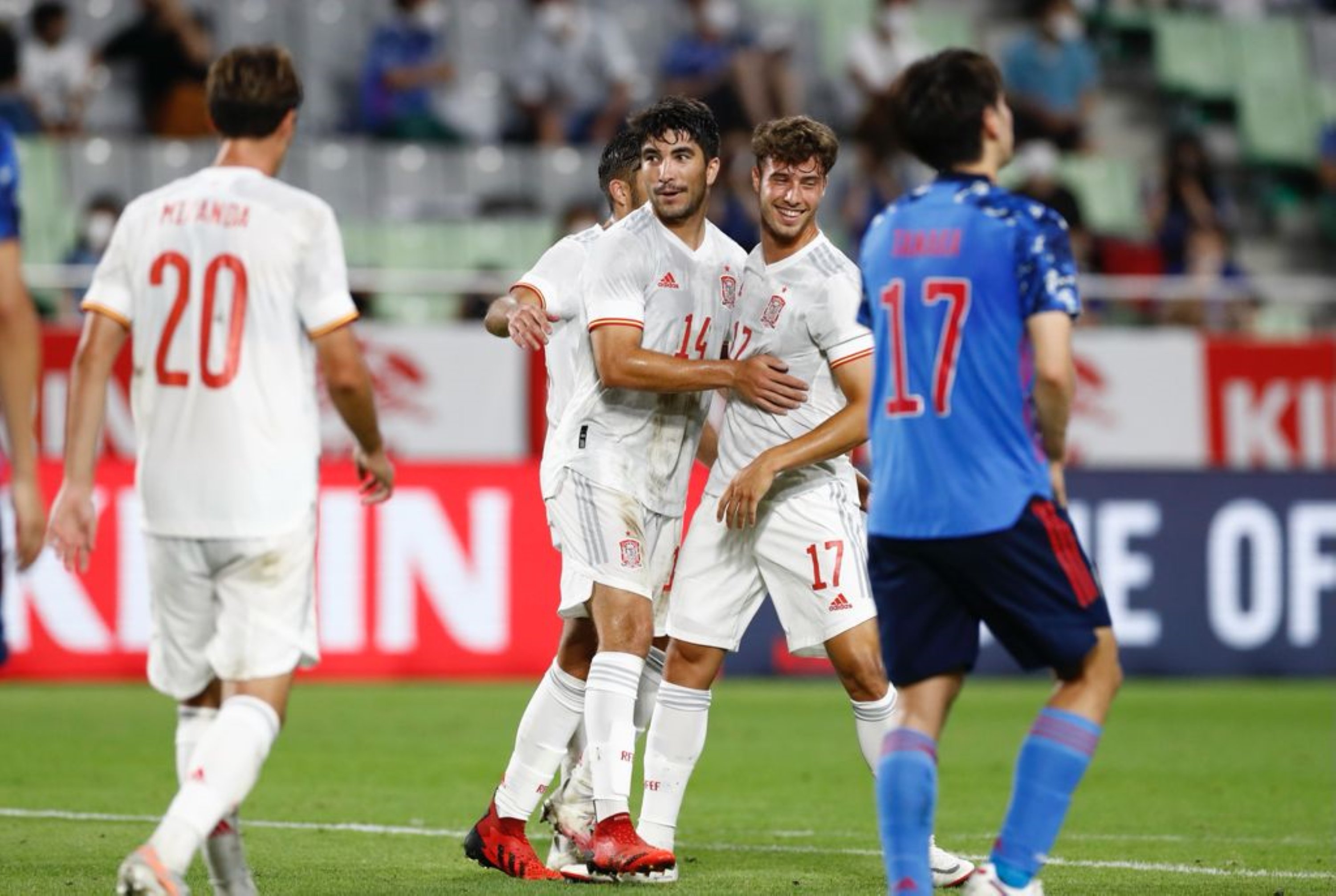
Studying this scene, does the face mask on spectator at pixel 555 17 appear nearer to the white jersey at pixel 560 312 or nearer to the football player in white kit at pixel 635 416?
the white jersey at pixel 560 312

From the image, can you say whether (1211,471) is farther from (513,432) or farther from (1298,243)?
(1298,243)

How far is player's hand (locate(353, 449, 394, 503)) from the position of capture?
578cm

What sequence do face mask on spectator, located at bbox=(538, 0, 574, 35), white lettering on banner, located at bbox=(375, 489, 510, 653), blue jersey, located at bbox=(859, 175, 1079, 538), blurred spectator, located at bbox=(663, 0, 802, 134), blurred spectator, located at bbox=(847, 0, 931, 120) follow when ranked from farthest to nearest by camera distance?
blurred spectator, located at bbox=(847, 0, 931, 120), face mask on spectator, located at bbox=(538, 0, 574, 35), blurred spectator, located at bbox=(663, 0, 802, 134), white lettering on banner, located at bbox=(375, 489, 510, 653), blue jersey, located at bbox=(859, 175, 1079, 538)

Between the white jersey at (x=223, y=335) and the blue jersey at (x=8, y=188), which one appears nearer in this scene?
the blue jersey at (x=8, y=188)

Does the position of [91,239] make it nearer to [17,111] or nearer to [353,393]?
[17,111]

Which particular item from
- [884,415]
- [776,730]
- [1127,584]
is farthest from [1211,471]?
[884,415]

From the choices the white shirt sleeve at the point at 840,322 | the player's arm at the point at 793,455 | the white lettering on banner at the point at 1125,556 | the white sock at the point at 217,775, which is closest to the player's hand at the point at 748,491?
the player's arm at the point at 793,455

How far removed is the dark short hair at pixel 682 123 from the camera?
700cm

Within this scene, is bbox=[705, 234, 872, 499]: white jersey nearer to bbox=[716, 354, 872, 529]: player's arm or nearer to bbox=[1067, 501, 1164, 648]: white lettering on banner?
bbox=[716, 354, 872, 529]: player's arm

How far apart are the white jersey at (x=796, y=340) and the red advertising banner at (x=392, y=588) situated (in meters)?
7.23

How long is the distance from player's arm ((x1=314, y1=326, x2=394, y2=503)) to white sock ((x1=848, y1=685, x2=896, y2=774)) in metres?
2.09

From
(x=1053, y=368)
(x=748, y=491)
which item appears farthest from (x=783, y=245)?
(x=1053, y=368)

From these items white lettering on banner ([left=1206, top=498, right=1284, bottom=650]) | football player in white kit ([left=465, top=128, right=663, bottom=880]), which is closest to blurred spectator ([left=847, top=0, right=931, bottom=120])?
white lettering on banner ([left=1206, top=498, right=1284, bottom=650])

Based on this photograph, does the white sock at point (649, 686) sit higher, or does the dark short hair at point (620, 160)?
the dark short hair at point (620, 160)
